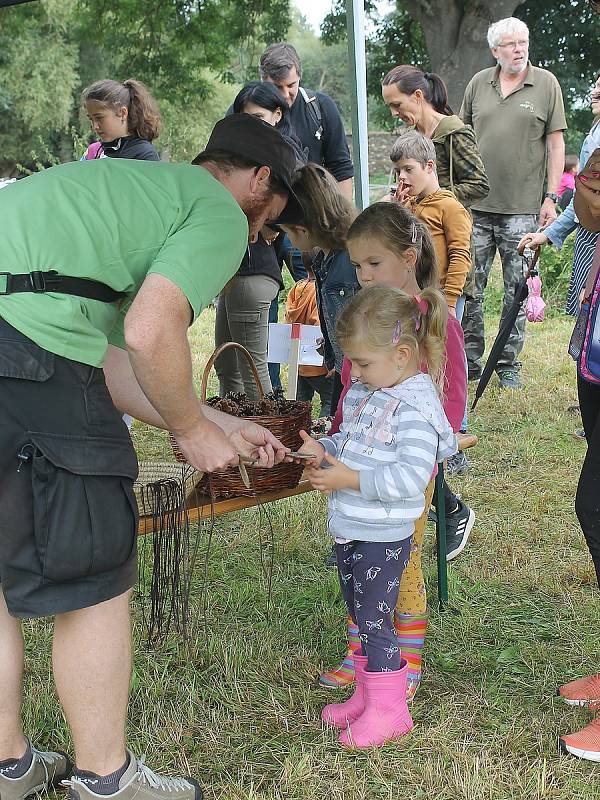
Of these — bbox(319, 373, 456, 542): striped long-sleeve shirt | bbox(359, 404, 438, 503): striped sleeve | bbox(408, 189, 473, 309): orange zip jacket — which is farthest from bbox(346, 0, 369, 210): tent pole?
bbox(359, 404, 438, 503): striped sleeve

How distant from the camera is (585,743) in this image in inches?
88.0

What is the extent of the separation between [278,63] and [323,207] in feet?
7.16

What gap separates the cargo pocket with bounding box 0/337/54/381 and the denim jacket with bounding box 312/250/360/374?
1469mm

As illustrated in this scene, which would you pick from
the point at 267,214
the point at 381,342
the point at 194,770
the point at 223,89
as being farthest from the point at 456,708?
the point at 223,89

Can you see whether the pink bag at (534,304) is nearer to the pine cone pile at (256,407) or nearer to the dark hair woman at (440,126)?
the dark hair woman at (440,126)

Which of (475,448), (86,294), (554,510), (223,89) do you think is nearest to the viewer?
(86,294)

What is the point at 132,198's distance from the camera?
1789mm

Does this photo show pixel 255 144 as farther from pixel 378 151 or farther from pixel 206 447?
pixel 378 151

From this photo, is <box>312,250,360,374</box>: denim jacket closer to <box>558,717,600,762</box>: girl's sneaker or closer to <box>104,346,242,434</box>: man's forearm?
<box>104,346,242,434</box>: man's forearm

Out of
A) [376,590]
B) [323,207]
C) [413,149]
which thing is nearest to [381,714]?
[376,590]

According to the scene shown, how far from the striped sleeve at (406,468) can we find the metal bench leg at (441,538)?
744 millimetres

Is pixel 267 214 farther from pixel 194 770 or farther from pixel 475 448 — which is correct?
pixel 475 448

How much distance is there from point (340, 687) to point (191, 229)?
150cm

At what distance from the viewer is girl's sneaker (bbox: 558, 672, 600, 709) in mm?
2444
